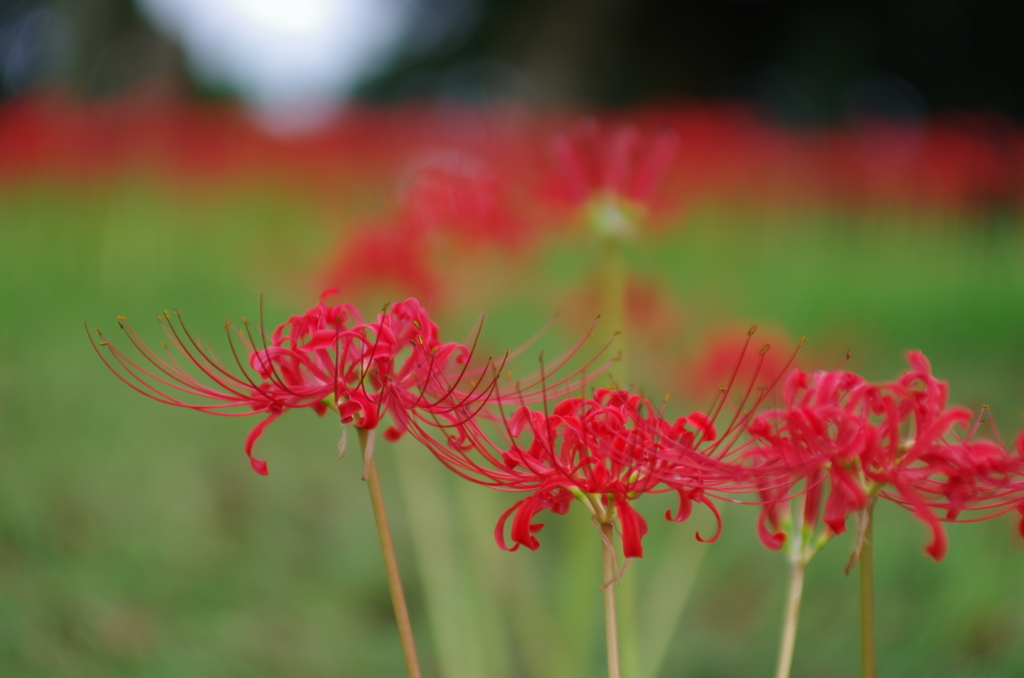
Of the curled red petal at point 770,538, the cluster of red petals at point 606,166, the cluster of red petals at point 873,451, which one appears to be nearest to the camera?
the cluster of red petals at point 873,451

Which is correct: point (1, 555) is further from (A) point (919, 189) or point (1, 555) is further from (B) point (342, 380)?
(A) point (919, 189)

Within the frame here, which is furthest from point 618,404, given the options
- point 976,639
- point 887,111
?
point 887,111

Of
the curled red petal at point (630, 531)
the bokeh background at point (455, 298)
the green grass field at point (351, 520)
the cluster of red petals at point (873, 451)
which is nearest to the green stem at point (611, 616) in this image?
the curled red petal at point (630, 531)

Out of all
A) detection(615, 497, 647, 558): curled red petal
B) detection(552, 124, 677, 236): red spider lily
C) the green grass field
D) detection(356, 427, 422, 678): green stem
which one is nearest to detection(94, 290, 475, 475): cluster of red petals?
detection(356, 427, 422, 678): green stem

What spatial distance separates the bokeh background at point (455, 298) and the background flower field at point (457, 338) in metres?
0.01

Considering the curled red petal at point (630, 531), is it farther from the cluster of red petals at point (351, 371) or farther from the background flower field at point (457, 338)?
the background flower field at point (457, 338)

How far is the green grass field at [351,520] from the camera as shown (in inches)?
56.8

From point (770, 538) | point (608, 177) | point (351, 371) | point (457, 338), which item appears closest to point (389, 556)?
point (351, 371)

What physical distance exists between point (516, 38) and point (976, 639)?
550cm

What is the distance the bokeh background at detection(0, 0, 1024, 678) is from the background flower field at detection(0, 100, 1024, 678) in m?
0.01

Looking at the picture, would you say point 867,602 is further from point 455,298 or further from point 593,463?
point 455,298

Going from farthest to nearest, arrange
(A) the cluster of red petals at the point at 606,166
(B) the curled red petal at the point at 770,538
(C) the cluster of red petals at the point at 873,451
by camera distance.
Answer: (A) the cluster of red petals at the point at 606,166 < (B) the curled red petal at the point at 770,538 < (C) the cluster of red petals at the point at 873,451

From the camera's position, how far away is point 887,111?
494 centimetres

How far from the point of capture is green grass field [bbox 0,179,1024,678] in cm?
144
